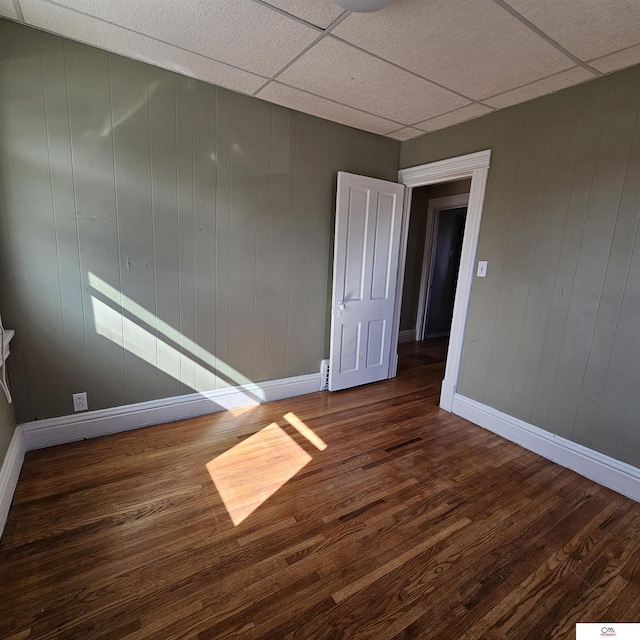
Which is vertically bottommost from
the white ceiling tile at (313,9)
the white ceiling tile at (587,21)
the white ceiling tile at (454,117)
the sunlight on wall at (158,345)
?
the sunlight on wall at (158,345)

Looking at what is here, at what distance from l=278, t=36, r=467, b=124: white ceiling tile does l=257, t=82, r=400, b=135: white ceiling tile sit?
0.30 feet

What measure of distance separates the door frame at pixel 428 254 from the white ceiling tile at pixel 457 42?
9.61ft

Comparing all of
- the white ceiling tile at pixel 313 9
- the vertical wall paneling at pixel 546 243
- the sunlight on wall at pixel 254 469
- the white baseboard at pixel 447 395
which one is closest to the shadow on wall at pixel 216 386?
the sunlight on wall at pixel 254 469

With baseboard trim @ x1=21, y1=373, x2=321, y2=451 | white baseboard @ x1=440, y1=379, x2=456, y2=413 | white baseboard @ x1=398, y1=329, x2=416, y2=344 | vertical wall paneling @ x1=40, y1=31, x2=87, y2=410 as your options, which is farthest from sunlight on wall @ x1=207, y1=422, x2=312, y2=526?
white baseboard @ x1=398, y1=329, x2=416, y2=344

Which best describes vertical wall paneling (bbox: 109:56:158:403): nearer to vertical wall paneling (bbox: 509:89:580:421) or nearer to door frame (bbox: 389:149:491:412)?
door frame (bbox: 389:149:491:412)

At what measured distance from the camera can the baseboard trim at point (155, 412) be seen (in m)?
2.24

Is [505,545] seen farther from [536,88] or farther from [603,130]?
[536,88]

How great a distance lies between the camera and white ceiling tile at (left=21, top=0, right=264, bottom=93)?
1.76m

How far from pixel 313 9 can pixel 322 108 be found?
3.69 ft

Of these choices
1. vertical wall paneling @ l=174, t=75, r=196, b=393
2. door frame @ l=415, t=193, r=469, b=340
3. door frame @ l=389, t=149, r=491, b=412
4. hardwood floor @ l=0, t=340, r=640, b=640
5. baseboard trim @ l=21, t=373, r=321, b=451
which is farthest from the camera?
door frame @ l=415, t=193, r=469, b=340

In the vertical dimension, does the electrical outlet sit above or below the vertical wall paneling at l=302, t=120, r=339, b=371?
below

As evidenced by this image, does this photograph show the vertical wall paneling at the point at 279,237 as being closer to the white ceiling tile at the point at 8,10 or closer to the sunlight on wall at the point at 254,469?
the sunlight on wall at the point at 254,469

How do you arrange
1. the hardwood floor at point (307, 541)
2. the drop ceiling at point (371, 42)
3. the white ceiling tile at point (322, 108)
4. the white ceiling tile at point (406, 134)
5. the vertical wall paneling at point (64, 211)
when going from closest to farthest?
1. the hardwood floor at point (307, 541)
2. the drop ceiling at point (371, 42)
3. the vertical wall paneling at point (64, 211)
4. the white ceiling tile at point (322, 108)
5. the white ceiling tile at point (406, 134)

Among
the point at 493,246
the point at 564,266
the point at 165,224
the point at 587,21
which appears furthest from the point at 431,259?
the point at 165,224
